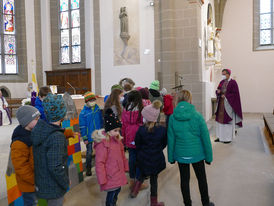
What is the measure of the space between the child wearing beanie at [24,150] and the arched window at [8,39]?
11.6 m

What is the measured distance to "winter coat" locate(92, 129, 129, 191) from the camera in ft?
7.94

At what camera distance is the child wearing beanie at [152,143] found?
278 cm

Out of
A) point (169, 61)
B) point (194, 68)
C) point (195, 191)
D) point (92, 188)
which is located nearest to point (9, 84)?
point (169, 61)

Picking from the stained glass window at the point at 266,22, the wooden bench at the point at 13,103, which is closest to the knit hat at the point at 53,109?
the wooden bench at the point at 13,103

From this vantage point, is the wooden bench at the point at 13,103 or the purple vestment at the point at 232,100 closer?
the purple vestment at the point at 232,100

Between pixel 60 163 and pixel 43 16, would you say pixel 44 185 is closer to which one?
pixel 60 163

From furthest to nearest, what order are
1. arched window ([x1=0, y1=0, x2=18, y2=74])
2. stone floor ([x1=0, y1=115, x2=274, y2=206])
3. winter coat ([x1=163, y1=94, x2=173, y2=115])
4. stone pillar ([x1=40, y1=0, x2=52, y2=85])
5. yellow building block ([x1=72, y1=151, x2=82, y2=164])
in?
1. arched window ([x1=0, y1=0, x2=18, y2=74])
2. stone pillar ([x1=40, y1=0, x2=52, y2=85])
3. winter coat ([x1=163, y1=94, x2=173, y2=115])
4. yellow building block ([x1=72, y1=151, x2=82, y2=164])
5. stone floor ([x1=0, y1=115, x2=274, y2=206])

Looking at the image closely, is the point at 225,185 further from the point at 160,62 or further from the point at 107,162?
the point at 160,62

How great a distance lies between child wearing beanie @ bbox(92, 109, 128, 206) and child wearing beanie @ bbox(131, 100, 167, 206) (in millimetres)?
353

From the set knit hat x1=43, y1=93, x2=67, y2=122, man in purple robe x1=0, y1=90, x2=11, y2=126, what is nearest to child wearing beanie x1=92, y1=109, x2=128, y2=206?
knit hat x1=43, y1=93, x2=67, y2=122

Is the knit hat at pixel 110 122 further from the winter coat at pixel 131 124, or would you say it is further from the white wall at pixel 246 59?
the white wall at pixel 246 59

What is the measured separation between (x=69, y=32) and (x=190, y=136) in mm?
10722

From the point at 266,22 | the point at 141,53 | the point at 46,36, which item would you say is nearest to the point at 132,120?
the point at 141,53

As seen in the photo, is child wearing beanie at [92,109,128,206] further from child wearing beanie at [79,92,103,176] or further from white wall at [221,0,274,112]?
white wall at [221,0,274,112]
